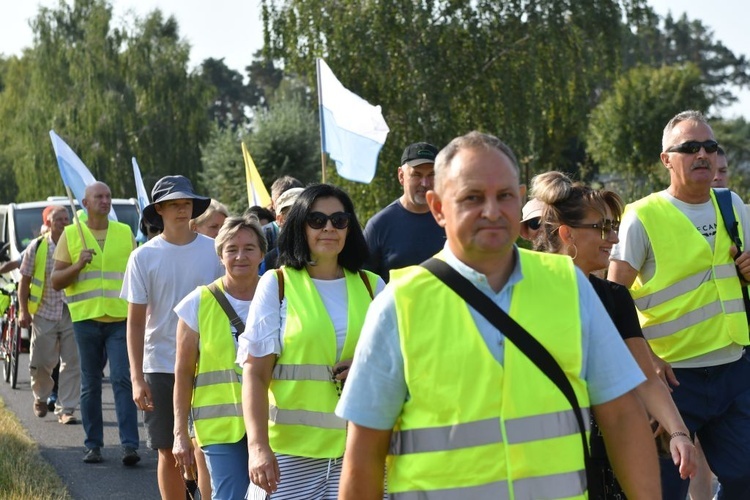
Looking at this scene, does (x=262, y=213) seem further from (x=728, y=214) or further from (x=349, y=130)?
(x=728, y=214)

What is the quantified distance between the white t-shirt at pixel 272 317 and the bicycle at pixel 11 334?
9528mm

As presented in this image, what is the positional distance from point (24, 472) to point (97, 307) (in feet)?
5.92

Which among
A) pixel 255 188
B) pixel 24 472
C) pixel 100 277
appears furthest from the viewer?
pixel 255 188

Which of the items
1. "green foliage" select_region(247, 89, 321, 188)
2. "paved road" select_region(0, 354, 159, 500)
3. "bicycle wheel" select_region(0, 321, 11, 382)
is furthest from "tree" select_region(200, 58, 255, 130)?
"paved road" select_region(0, 354, 159, 500)

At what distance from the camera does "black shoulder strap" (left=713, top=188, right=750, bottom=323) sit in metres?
6.10

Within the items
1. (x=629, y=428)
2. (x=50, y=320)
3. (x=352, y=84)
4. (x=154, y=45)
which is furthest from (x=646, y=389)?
(x=154, y=45)

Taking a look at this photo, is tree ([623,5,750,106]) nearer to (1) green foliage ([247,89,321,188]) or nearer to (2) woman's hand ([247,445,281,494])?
(1) green foliage ([247,89,321,188])

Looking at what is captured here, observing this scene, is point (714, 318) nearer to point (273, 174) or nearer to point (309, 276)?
point (309, 276)

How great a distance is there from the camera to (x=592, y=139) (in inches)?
1998

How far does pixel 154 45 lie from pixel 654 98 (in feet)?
62.3

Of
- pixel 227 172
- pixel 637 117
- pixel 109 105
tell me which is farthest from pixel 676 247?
pixel 637 117

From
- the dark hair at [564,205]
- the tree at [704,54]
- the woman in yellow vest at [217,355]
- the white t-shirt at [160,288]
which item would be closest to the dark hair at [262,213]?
the white t-shirt at [160,288]

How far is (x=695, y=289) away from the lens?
6074 millimetres

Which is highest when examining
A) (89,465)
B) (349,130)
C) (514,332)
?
(349,130)
